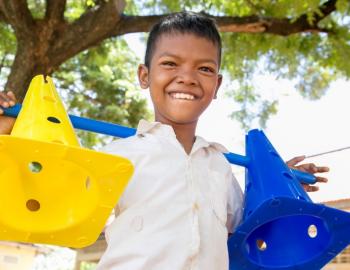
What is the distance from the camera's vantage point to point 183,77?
179 cm

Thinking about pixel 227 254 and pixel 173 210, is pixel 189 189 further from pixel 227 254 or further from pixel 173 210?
pixel 227 254

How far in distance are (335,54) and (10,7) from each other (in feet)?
9.11

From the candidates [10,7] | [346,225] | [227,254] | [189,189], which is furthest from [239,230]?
[10,7]

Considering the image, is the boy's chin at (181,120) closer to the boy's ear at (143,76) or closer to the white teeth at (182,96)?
the white teeth at (182,96)

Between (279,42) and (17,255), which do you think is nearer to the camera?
(279,42)

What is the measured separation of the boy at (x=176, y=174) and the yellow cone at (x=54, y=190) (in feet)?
0.69

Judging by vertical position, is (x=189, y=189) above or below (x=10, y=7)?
below

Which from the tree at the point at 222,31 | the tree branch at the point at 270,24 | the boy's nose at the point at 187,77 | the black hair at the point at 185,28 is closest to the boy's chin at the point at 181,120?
the boy's nose at the point at 187,77

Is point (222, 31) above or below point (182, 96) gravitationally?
above

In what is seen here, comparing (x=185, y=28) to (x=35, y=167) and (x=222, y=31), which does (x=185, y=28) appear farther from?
(x=222, y=31)

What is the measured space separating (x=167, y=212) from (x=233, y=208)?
0.36 metres

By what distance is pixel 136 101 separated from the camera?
751 centimetres

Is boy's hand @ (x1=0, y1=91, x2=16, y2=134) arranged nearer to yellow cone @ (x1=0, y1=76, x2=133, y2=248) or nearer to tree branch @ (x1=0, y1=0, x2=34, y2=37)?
yellow cone @ (x1=0, y1=76, x2=133, y2=248)

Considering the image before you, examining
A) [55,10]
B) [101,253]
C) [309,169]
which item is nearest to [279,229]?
[309,169]
